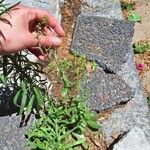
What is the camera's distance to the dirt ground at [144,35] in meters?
4.34

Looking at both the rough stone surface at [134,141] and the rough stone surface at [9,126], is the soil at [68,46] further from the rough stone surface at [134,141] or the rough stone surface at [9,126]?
the rough stone surface at [9,126]

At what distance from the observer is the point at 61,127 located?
335 cm

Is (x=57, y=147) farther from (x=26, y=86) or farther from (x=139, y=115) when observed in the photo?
(x=139, y=115)

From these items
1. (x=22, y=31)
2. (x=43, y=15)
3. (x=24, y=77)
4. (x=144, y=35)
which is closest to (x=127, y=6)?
(x=144, y=35)

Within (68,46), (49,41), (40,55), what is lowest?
(68,46)

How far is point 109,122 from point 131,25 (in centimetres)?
102

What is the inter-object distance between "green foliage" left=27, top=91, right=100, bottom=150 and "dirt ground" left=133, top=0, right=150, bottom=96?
3.30ft

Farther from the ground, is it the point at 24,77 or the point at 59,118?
the point at 24,77

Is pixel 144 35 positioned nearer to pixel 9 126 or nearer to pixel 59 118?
pixel 59 118

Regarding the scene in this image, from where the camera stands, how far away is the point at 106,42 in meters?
4.12

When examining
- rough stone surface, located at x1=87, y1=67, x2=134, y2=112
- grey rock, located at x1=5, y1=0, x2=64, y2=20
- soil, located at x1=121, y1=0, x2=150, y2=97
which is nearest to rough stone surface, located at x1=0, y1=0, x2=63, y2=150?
rough stone surface, located at x1=87, y1=67, x2=134, y2=112

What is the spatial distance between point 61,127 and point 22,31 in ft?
4.10

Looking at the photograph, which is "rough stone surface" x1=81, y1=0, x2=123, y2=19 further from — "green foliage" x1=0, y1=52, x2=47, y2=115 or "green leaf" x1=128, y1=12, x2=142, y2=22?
"green foliage" x1=0, y1=52, x2=47, y2=115

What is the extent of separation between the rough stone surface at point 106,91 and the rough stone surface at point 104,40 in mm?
109
